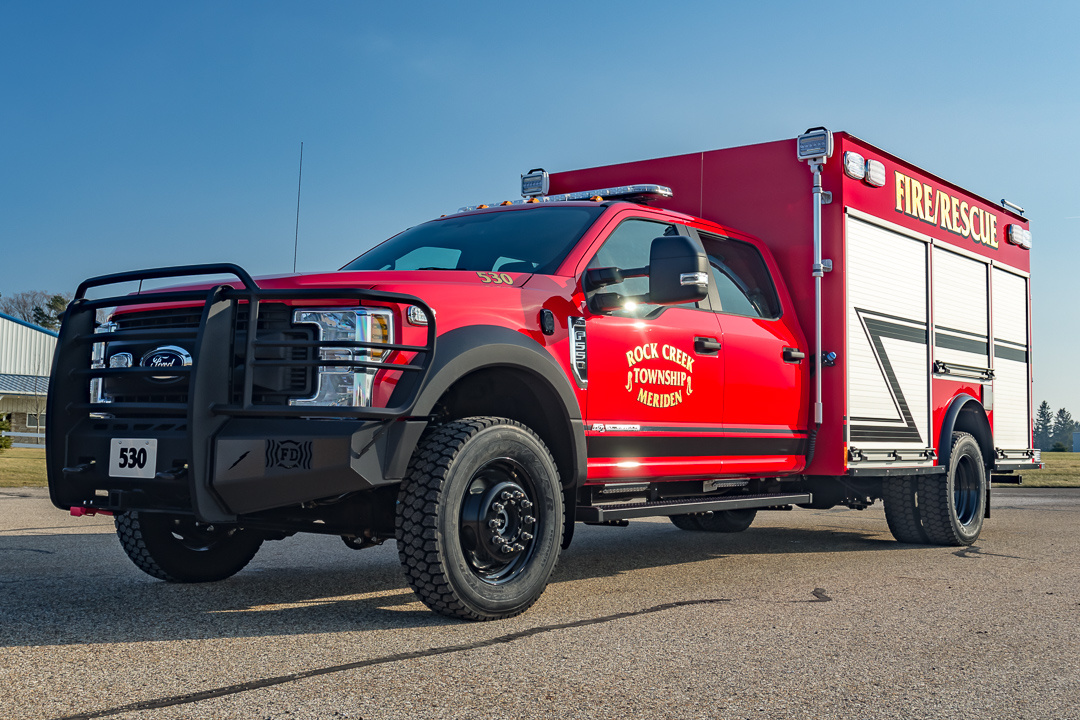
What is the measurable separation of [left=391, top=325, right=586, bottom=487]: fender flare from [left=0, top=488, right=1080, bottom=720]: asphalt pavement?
86cm

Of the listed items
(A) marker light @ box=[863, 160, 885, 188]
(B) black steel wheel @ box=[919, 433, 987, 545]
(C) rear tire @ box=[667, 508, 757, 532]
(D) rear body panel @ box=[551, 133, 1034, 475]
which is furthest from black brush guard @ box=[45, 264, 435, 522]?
(B) black steel wheel @ box=[919, 433, 987, 545]

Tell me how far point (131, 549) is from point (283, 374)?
184 cm

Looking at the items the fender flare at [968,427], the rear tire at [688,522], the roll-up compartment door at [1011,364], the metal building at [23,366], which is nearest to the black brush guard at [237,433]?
the rear tire at [688,522]

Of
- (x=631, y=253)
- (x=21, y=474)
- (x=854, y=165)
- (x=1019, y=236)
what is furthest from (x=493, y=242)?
(x=21, y=474)

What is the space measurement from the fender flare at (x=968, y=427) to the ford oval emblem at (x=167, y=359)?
20.8 ft

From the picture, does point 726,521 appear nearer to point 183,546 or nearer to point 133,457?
point 183,546

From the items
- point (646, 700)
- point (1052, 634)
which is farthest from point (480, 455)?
point (1052, 634)

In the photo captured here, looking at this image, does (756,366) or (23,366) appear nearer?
(756,366)

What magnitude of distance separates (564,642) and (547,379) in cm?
128

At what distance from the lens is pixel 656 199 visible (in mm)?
6965

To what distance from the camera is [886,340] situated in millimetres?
7758

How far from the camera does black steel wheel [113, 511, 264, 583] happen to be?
538cm

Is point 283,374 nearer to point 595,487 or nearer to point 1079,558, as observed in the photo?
point 595,487

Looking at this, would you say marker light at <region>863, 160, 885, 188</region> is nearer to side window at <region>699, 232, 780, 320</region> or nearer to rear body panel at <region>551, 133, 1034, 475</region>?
rear body panel at <region>551, 133, 1034, 475</region>
